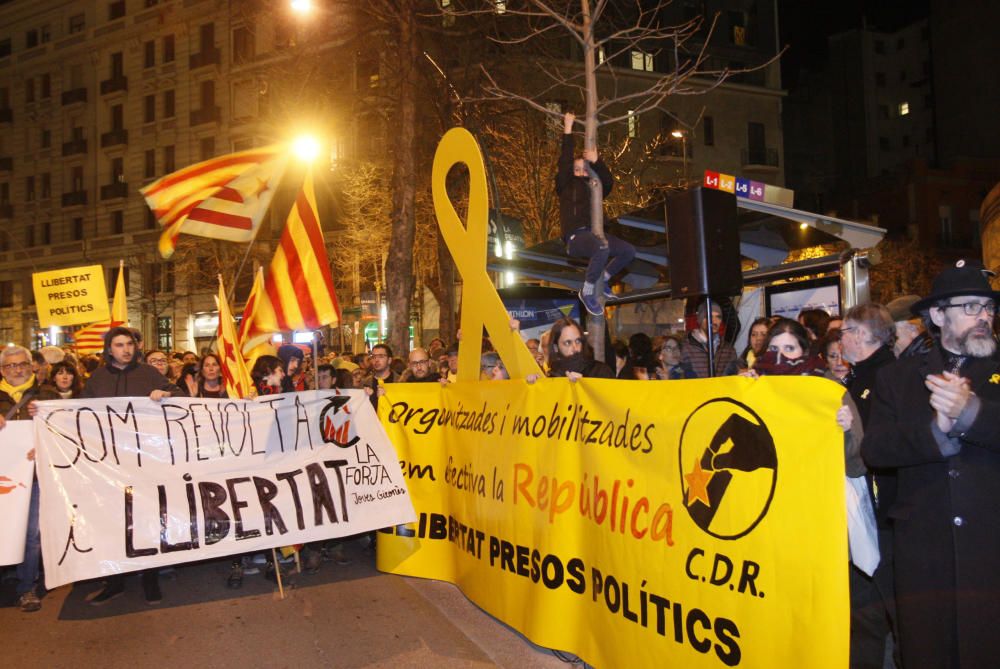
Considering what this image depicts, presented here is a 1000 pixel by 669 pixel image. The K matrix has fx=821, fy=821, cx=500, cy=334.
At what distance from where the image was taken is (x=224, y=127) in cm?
4397

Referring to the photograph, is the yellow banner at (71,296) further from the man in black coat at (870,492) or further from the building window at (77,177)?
the building window at (77,177)

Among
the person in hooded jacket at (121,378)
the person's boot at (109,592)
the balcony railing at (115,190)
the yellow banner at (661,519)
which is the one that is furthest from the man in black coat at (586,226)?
the balcony railing at (115,190)

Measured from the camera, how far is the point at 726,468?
3.51 meters

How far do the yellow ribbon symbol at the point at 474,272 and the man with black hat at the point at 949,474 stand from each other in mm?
2460

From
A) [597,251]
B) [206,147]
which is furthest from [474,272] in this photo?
[206,147]

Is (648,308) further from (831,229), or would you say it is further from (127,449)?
(127,449)

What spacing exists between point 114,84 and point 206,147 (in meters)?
9.01

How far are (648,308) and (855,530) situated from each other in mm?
9812

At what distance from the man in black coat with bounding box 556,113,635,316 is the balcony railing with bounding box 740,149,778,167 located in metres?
37.8

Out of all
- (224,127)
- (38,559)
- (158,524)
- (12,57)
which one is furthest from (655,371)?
(12,57)

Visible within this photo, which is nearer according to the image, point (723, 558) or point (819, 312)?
point (723, 558)

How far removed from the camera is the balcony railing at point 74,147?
50156mm

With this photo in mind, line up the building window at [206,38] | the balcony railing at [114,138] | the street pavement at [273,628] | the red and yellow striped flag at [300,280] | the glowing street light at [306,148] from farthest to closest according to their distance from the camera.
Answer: the balcony railing at [114,138], the building window at [206,38], the glowing street light at [306,148], the red and yellow striped flag at [300,280], the street pavement at [273,628]

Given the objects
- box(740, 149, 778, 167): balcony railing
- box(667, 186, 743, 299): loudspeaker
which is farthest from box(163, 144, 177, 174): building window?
box(667, 186, 743, 299): loudspeaker
